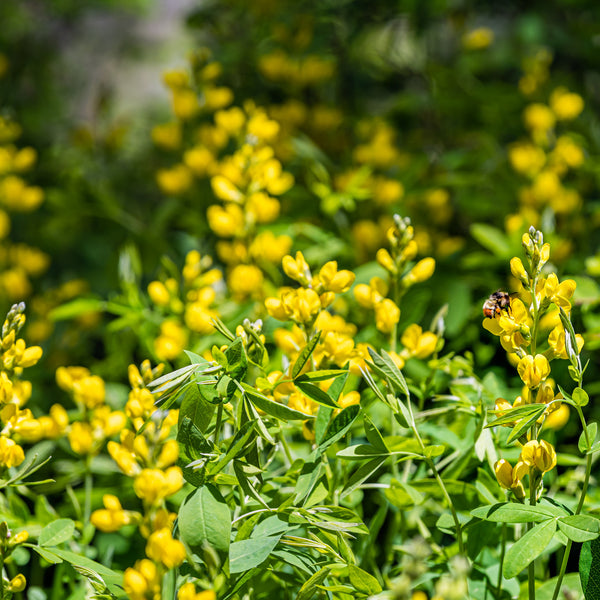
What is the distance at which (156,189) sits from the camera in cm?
260

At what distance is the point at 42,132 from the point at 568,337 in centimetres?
252

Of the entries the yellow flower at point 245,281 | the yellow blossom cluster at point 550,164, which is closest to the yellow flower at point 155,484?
the yellow flower at point 245,281

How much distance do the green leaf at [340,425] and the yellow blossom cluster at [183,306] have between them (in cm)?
32

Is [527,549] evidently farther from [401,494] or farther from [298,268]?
[298,268]

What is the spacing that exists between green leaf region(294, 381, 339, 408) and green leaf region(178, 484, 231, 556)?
13 centimetres

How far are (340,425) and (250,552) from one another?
0.15 meters

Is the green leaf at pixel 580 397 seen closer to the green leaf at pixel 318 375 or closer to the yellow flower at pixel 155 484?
the green leaf at pixel 318 375

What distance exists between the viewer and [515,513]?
68cm

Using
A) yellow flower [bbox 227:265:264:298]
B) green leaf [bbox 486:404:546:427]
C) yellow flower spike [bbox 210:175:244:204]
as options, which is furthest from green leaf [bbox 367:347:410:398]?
yellow flower spike [bbox 210:175:244:204]

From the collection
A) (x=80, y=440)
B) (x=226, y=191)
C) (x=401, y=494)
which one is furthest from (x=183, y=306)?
(x=401, y=494)

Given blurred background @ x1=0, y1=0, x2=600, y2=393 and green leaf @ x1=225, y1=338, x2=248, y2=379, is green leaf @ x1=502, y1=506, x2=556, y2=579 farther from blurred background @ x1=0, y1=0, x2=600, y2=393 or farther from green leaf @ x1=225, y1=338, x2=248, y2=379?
blurred background @ x1=0, y1=0, x2=600, y2=393

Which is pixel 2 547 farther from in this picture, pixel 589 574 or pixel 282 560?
pixel 589 574

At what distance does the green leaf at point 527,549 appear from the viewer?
2.12ft

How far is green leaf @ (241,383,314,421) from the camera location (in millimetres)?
713
